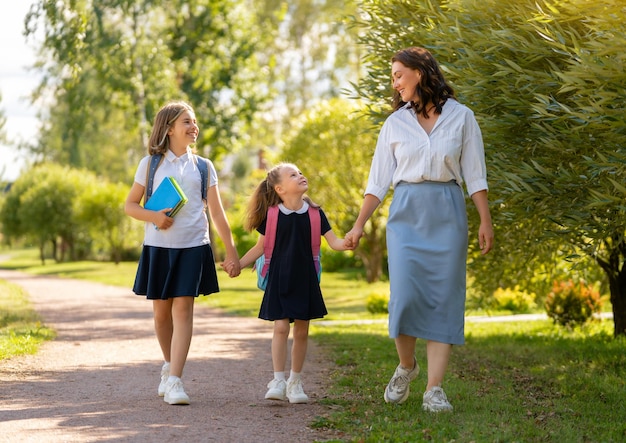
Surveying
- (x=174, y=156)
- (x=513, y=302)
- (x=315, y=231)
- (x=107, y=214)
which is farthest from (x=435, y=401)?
(x=107, y=214)

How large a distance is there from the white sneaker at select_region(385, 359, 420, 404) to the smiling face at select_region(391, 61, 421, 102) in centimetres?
177

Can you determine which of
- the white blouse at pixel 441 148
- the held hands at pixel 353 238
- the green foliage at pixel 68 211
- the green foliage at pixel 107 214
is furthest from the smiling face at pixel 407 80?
the green foliage at pixel 68 211

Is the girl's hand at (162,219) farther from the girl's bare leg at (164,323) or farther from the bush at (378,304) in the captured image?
the bush at (378,304)

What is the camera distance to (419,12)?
31.8ft

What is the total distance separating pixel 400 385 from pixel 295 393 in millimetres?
738

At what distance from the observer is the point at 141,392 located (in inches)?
269

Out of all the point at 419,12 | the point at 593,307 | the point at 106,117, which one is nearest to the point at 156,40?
the point at 106,117

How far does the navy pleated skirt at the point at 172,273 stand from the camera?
6.26 metres

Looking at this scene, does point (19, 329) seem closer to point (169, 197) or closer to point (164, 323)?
point (164, 323)

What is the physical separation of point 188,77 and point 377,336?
2074 cm

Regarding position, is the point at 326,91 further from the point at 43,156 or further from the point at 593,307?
the point at 593,307

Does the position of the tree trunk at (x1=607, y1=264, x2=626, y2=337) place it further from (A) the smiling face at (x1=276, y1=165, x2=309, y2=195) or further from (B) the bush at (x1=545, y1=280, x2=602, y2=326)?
(A) the smiling face at (x1=276, y1=165, x2=309, y2=195)

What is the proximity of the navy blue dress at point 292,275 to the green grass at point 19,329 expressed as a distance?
3699 mm

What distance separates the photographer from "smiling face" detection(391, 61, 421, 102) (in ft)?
19.2
